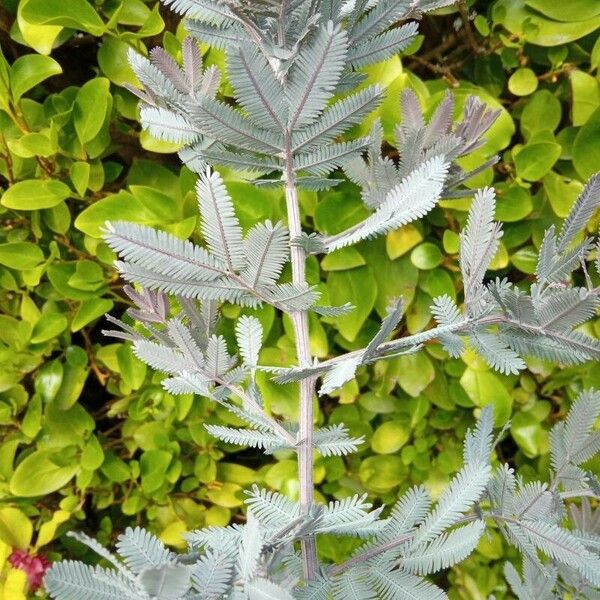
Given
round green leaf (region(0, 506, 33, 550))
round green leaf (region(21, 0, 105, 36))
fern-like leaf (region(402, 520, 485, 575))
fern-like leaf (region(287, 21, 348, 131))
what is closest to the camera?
fern-like leaf (region(287, 21, 348, 131))

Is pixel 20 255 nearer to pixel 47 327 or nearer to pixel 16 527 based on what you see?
pixel 47 327

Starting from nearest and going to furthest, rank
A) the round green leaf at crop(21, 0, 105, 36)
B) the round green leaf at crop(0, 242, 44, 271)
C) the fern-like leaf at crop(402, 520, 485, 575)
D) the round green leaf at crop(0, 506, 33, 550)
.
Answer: the fern-like leaf at crop(402, 520, 485, 575) < the round green leaf at crop(21, 0, 105, 36) < the round green leaf at crop(0, 242, 44, 271) < the round green leaf at crop(0, 506, 33, 550)

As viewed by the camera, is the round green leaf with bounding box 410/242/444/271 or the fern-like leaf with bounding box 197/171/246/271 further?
the round green leaf with bounding box 410/242/444/271

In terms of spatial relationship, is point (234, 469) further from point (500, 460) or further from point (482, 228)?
point (482, 228)

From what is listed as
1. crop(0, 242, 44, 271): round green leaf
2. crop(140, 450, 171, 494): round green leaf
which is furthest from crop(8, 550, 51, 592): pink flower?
crop(0, 242, 44, 271): round green leaf

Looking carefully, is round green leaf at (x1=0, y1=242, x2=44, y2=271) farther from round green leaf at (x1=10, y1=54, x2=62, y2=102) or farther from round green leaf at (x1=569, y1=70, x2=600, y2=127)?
round green leaf at (x1=569, y1=70, x2=600, y2=127)

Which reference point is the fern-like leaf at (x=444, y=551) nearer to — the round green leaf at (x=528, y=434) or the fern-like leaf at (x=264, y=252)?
the fern-like leaf at (x=264, y=252)

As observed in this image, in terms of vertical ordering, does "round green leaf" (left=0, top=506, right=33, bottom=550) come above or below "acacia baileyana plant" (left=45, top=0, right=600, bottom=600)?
below

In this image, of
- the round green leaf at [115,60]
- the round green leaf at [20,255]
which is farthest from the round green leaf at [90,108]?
the round green leaf at [20,255]
